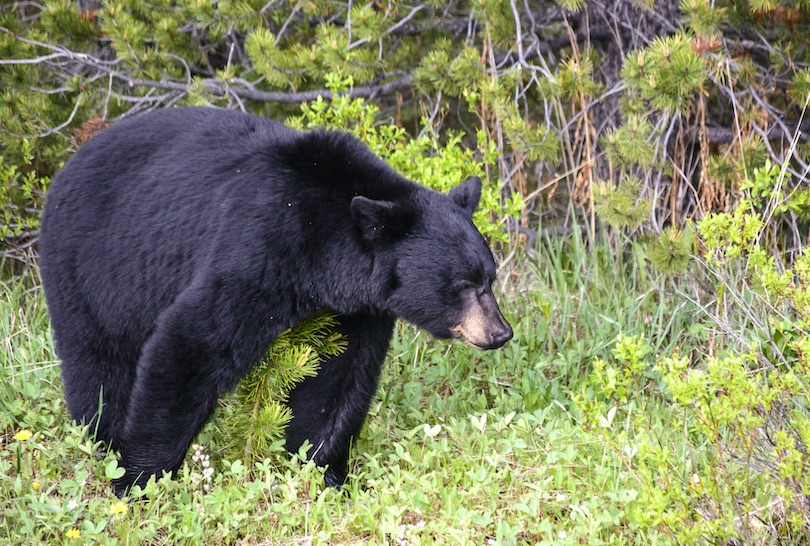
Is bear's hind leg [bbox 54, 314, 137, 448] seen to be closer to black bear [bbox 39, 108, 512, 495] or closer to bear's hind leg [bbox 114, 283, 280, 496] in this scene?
black bear [bbox 39, 108, 512, 495]

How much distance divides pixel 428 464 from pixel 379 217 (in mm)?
975

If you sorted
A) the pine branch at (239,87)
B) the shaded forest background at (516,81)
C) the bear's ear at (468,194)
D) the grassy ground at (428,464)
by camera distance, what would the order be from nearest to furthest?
1. the grassy ground at (428,464)
2. the bear's ear at (468,194)
3. the shaded forest background at (516,81)
4. the pine branch at (239,87)

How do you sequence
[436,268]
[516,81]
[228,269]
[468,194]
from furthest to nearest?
[516,81] < [468,194] < [436,268] < [228,269]

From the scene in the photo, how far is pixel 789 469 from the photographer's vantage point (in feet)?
8.12

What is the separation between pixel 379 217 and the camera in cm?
337

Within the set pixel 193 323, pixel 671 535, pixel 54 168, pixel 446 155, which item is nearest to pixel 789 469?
pixel 671 535

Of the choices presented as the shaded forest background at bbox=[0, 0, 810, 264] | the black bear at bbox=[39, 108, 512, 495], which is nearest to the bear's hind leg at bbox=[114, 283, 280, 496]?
the black bear at bbox=[39, 108, 512, 495]

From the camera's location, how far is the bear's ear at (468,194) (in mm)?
3695

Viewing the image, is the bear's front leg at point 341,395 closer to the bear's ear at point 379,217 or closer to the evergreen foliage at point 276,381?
the evergreen foliage at point 276,381

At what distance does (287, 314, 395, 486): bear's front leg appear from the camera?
3.72 meters

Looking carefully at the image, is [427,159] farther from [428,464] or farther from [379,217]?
[428,464]

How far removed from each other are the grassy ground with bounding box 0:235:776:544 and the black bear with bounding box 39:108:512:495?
216 millimetres

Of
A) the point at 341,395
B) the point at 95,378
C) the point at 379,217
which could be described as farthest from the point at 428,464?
the point at 95,378

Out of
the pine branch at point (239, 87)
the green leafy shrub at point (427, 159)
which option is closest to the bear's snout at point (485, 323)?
the green leafy shrub at point (427, 159)
